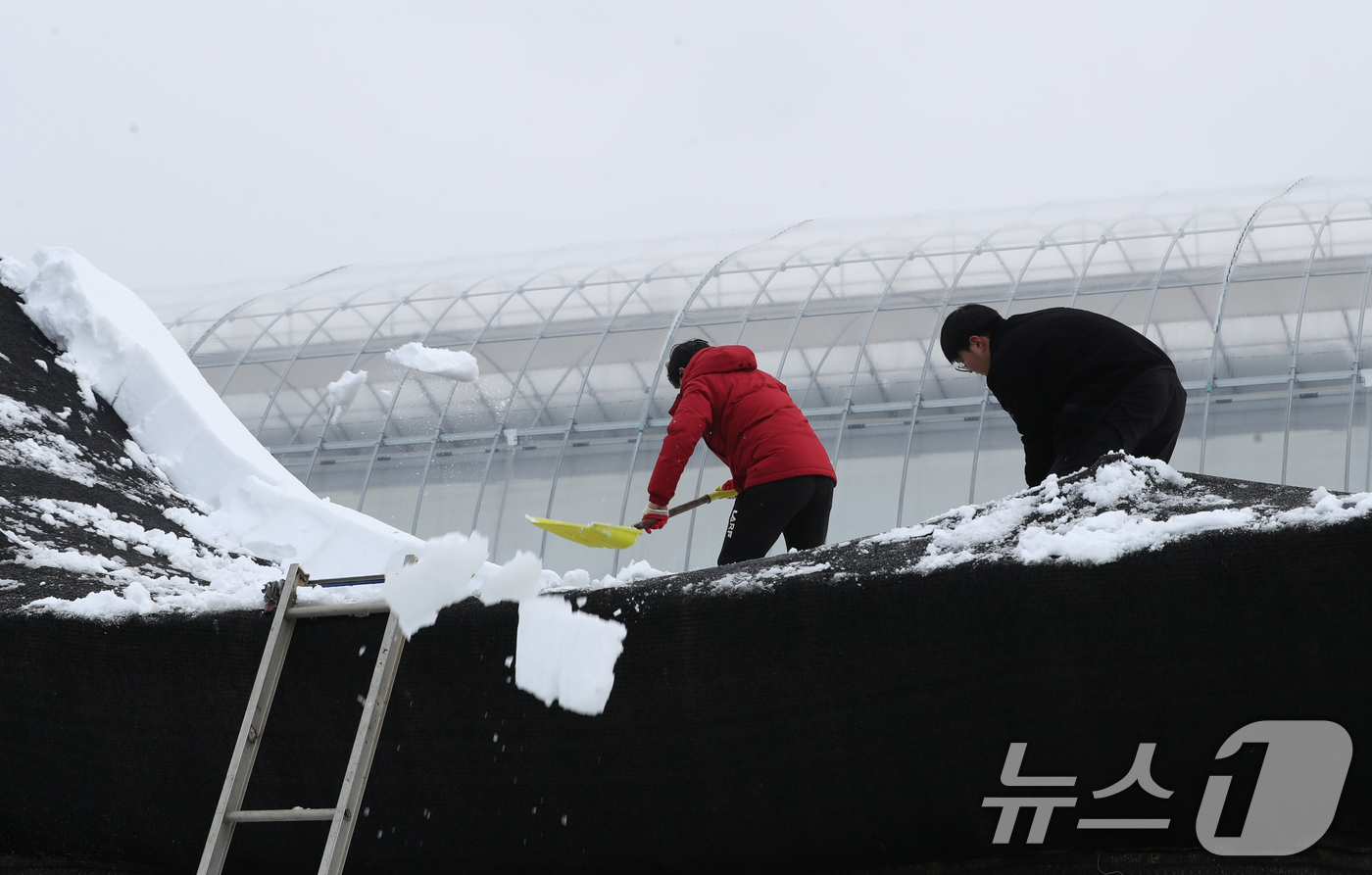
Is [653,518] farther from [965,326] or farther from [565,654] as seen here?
[565,654]

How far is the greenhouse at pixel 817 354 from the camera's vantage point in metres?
7.47

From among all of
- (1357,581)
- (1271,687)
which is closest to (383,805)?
(1271,687)

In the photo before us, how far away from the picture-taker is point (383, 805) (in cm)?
220

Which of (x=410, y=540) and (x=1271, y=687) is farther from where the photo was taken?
(x=410, y=540)

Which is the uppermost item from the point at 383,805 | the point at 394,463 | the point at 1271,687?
the point at 394,463

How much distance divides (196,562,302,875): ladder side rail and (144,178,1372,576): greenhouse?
17.7 ft

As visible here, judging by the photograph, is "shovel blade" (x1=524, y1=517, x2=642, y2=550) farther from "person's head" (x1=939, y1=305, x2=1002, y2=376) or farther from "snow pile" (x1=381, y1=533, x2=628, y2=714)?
"snow pile" (x1=381, y1=533, x2=628, y2=714)

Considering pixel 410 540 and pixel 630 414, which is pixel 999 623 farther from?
pixel 630 414

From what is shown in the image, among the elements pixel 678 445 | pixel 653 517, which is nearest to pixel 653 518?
pixel 653 517

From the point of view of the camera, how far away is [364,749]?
2029mm

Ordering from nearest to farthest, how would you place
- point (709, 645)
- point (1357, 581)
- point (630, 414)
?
1. point (1357, 581)
2. point (709, 645)
3. point (630, 414)

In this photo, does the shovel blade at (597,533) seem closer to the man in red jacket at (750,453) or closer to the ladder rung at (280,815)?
the man in red jacket at (750,453)

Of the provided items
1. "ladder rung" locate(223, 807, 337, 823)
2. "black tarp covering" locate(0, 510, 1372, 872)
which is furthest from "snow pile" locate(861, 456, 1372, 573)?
"ladder rung" locate(223, 807, 337, 823)

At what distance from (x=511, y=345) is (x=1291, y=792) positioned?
8.12m
